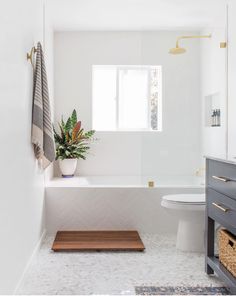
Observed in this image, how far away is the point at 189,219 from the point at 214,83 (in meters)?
1.52

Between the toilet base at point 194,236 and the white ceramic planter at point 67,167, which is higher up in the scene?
the white ceramic planter at point 67,167

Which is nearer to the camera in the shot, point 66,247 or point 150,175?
point 66,247

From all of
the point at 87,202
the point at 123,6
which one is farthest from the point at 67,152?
the point at 123,6

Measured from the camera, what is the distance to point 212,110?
12.1ft

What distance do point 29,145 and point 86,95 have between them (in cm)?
191

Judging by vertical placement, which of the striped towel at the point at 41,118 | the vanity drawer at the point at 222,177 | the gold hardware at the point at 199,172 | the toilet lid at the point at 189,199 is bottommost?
the toilet lid at the point at 189,199

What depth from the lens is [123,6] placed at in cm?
353

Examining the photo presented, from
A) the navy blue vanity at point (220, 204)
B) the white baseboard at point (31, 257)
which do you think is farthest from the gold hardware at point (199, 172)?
the white baseboard at point (31, 257)

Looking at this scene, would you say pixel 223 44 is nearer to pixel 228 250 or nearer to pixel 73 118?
pixel 73 118

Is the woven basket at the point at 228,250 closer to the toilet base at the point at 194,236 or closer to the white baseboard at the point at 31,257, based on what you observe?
the toilet base at the point at 194,236

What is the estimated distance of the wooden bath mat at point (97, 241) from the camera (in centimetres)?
289

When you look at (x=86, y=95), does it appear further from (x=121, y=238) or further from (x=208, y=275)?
(x=208, y=275)

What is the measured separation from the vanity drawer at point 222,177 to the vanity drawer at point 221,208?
1.6 inches

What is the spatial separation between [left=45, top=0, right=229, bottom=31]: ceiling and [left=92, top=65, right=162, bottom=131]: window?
0.54 metres
